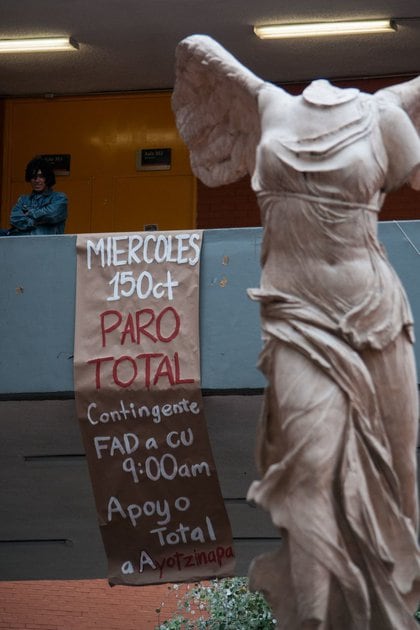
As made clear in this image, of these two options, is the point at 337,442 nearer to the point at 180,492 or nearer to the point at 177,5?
the point at 180,492

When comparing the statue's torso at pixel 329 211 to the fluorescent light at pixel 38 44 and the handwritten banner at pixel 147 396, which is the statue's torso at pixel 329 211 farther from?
the fluorescent light at pixel 38 44

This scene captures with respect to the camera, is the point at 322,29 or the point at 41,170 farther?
the point at 322,29

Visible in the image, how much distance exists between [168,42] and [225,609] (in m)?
5.28

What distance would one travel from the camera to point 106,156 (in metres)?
19.3

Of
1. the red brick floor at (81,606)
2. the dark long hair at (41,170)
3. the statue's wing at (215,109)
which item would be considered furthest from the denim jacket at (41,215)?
the red brick floor at (81,606)

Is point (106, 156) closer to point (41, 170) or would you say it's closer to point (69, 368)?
point (41, 170)

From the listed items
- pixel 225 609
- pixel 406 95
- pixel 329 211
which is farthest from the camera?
pixel 225 609

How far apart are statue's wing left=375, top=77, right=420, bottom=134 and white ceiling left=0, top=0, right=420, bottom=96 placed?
25.8 ft

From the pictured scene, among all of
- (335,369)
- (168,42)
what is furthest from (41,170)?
(335,369)

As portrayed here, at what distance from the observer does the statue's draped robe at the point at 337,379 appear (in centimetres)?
767

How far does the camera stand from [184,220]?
18906mm

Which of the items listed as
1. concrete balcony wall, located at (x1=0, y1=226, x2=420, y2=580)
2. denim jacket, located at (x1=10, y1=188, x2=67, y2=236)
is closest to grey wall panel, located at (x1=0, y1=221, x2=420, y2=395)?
concrete balcony wall, located at (x1=0, y1=226, x2=420, y2=580)

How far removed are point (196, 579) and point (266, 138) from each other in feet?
18.2

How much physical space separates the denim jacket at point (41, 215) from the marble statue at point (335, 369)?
5261 millimetres
